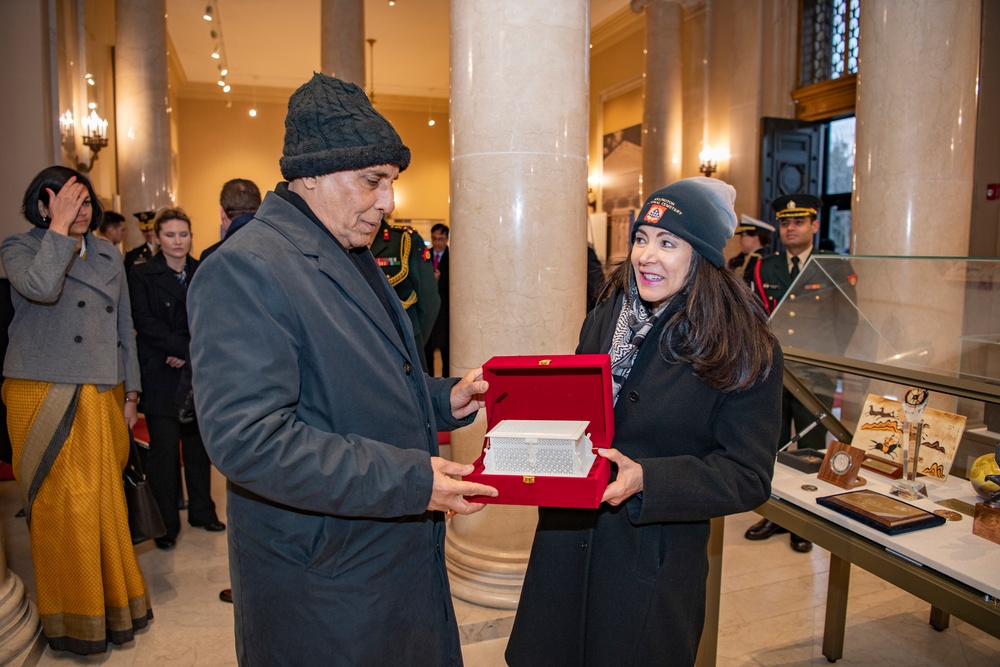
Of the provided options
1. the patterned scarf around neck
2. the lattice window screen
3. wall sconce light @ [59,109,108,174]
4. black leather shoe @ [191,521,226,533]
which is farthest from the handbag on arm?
the lattice window screen

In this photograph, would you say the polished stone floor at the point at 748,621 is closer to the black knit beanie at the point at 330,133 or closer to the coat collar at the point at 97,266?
the coat collar at the point at 97,266

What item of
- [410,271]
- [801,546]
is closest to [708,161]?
[410,271]

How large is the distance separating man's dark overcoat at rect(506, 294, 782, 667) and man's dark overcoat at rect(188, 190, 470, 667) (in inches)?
12.3

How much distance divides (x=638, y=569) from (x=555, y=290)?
5.24ft

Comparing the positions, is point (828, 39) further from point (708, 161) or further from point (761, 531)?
point (761, 531)

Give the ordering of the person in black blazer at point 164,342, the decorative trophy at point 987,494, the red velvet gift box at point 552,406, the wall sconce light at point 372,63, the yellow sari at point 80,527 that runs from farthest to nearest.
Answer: the wall sconce light at point 372,63, the person in black blazer at point 164,342, the yellow sari at point 80,527, the decorative trophy at point 987,494, the red velvet gift box at point 552,406

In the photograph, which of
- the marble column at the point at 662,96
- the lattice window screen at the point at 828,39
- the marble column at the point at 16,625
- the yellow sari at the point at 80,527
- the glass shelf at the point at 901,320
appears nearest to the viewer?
the glass shelf at the point at 901,320

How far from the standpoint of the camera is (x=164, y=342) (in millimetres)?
4195

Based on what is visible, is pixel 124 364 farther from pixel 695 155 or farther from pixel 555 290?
pixel 695 155

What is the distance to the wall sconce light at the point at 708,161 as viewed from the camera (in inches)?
406

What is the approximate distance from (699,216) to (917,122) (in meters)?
3.46

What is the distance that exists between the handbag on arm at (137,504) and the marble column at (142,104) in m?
6.48

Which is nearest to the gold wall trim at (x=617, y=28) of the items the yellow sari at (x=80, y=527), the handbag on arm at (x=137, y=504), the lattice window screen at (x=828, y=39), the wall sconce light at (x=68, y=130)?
the lattice window screen at (x=828, y=39)

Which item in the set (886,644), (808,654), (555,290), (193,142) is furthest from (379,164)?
(193,142)
